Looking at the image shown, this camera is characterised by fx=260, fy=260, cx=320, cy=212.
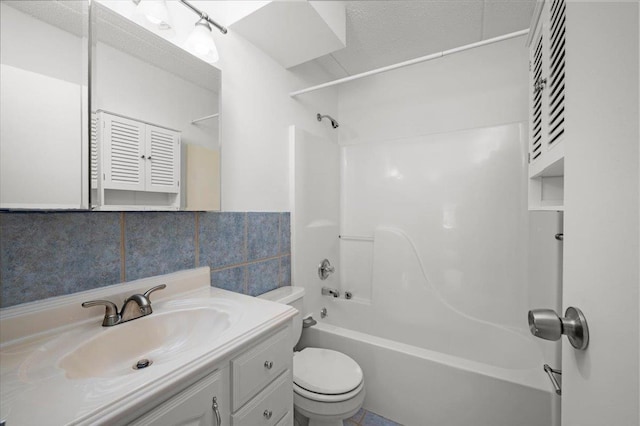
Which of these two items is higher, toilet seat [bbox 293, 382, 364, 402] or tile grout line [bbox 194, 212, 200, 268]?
tile grout line [bbox 194, 212, 200, 268]

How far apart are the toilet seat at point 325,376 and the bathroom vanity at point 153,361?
28cm

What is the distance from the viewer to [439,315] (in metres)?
1.94

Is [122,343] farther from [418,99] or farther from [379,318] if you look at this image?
[418,99]

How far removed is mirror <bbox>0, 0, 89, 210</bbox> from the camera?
0.67 m

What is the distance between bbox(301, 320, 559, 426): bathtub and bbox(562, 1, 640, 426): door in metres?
0.97

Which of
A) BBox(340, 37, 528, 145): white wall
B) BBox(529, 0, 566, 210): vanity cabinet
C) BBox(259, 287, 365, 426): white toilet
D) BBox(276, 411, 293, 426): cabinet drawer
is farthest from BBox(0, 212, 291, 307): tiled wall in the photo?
BBox(340, 37, 528, 145): white wall

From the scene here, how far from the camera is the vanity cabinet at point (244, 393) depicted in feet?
2.03

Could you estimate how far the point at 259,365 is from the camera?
848 millimetres

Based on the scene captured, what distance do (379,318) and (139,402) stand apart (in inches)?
73.4

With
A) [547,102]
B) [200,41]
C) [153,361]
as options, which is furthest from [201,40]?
[547,102]

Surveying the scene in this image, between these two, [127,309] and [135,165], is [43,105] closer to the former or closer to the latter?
[135,165]

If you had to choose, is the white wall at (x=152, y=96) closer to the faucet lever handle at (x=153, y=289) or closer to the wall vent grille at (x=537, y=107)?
the faucet lever handle at (x=153, y=289)

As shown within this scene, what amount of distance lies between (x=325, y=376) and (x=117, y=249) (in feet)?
3.70

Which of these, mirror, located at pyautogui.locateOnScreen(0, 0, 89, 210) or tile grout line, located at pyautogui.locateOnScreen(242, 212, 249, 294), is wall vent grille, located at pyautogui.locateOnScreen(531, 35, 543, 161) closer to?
tile grout line, located at pyautogui.locateOnScreen(242, 212, 249, 294)
